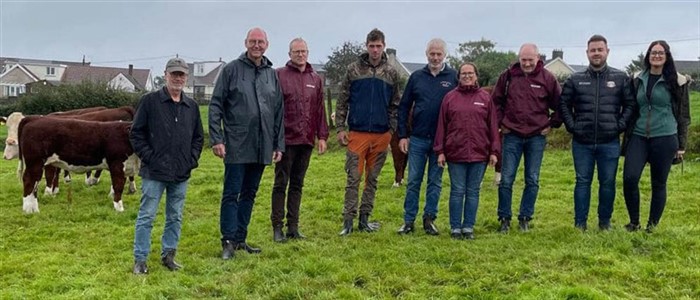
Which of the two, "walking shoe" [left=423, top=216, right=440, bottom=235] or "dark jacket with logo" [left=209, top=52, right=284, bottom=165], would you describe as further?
"walking shoe" [left=423, top=216, right=440, bottom=235]

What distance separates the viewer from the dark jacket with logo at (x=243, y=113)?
5887mm

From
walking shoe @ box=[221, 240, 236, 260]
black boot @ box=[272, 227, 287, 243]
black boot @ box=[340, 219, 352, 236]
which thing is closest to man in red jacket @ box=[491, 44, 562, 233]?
black boot @ box=[340, 219, 352, 236]

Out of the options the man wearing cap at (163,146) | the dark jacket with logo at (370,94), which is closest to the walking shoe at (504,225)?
the dark jacket with logo at (370,94)

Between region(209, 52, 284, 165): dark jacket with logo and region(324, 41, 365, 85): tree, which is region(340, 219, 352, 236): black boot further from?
region(324, 41, 365, 85): tree

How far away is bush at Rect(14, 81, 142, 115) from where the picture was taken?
27.7m

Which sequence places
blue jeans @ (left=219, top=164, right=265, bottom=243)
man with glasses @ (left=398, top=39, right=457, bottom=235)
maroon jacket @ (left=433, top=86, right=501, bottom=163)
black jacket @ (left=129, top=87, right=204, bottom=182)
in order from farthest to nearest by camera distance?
man with glasses @ (left=398, top=39, right=457, bottom=235), maroon jacket @ (left=433, top=86, right=501, bottom=163), blue jeans @ (left=219, top=164, right=265, bottom=243), black jacket @ (left=129, top=87, right=204, bottom=182)

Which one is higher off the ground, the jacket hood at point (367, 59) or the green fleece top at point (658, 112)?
the jacket hood at point (367, 59)

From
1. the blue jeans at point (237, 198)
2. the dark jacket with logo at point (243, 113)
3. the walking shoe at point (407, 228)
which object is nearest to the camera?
A: the dark jacket with logo at point (243, 113)

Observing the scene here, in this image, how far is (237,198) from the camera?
6.10m

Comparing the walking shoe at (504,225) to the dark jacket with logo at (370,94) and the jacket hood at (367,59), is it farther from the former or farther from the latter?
the jacket hood at (367,59)

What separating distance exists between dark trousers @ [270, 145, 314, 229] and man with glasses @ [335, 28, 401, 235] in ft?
1.76

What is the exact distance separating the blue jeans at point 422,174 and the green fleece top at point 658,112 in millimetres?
2147

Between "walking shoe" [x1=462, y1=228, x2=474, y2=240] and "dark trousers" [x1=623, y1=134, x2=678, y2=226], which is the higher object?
"dark trousers" [x1=623, y1=134, x2=678, y2=226]

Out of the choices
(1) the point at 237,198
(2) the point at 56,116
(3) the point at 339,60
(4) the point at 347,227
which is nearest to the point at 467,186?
(4) the point at 347,227
